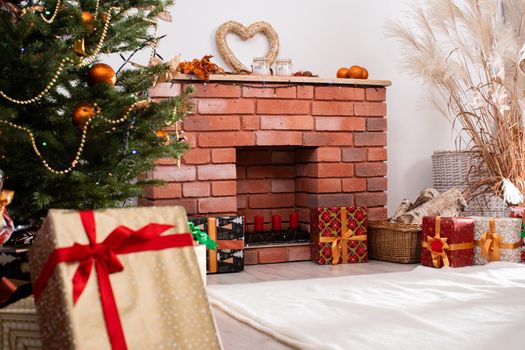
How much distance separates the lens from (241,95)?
3199 millimetres

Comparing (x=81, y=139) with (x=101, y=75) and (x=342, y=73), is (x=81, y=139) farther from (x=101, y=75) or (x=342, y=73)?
(x=342, y=73)

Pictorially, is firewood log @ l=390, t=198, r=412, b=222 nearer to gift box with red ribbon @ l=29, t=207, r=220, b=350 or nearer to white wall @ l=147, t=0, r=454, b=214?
white wall @ l=147, t=0, r=454, b=214

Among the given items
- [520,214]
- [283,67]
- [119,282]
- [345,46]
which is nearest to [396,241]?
[520,214]

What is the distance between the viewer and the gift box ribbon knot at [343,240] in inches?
127

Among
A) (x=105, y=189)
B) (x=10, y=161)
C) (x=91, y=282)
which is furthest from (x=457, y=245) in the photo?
(x=91, y=282)

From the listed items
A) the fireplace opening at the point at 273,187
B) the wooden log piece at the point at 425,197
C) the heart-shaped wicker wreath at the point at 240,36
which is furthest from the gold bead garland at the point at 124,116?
the wooden log piece at the point at 425,197

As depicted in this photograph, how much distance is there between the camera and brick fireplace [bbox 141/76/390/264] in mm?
3127

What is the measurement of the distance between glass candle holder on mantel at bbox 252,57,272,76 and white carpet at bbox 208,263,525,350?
1270 mm

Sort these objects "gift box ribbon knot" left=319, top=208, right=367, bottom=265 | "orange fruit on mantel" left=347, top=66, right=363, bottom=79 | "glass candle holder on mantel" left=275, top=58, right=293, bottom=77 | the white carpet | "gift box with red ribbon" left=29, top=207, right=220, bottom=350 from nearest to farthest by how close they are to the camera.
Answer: "gift box with red ribbon" left=29, top=207, right=220, bottom=350 < the white carpet < "gift box ribbon knot" left=319, top=208, right=367, bottom=265 < "glass candle holder on mantel" left=275, top=58, right=293, bottom=77 < "orange fruit on mantel" left=347, top=66, right=363, bottom=79

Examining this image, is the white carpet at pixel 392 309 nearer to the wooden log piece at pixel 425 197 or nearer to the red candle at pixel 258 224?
the wooden log piece at pixel 425 197

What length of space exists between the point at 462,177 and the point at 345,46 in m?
1.06

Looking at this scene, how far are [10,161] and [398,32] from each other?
8.02 feet

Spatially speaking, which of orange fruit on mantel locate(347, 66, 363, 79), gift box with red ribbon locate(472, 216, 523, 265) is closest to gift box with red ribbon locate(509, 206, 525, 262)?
gift box with red ribbon locate(472, 216, 523, 265)

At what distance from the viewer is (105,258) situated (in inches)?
40.8
